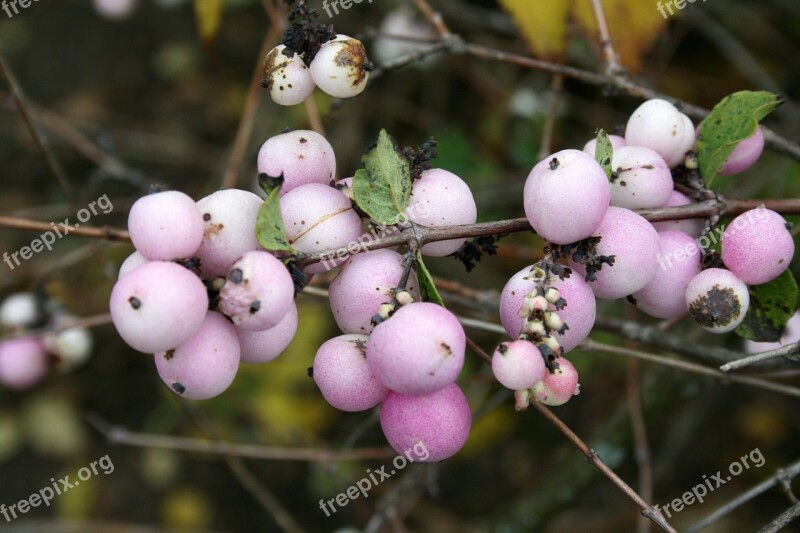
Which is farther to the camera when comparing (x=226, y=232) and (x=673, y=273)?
(x=673, y=273)

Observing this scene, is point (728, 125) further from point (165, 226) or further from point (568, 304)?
point (165, 226)

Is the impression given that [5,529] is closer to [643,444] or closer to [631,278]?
[643,444]

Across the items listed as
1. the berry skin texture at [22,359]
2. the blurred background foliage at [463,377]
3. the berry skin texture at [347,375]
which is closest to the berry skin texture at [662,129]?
the berry skin texture at [347,375]

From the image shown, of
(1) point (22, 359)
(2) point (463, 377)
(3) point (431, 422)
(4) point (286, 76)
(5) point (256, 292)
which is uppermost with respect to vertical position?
(4) point (286, 76)

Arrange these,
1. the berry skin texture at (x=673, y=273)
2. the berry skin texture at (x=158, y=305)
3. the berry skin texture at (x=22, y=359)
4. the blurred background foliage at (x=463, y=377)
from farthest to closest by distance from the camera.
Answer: the blurred background foliage at (x=463, y=377) < the berry skin texture at (x=22, y=359) < the berry skin texture at (x=673, y=273) < the berry skin texture at (x=158, y=305)

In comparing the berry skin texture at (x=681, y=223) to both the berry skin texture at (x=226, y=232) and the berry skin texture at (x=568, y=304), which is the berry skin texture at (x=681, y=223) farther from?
the berry skin texture at (x=226, y=232)

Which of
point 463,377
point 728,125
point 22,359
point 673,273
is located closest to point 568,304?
point 673,273
